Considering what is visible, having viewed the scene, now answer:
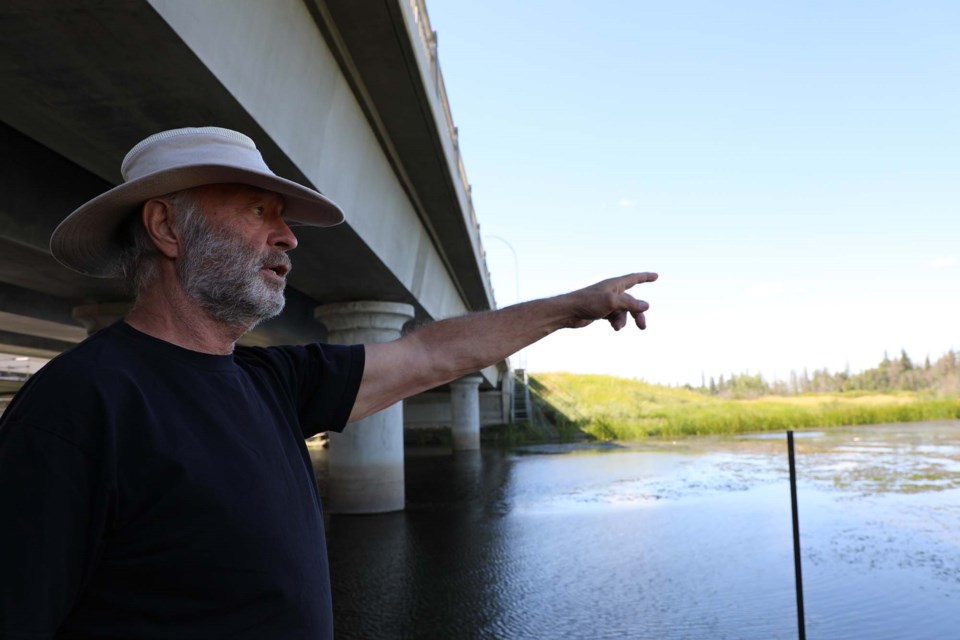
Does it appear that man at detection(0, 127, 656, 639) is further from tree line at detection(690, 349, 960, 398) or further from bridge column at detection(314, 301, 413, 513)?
tree line at detection(690, 349, 960, 398)

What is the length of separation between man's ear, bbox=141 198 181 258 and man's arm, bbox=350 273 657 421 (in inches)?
31.6

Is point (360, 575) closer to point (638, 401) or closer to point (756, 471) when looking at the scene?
point (756, 471)

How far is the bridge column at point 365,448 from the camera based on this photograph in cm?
1298

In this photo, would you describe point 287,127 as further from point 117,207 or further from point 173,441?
point 173,441

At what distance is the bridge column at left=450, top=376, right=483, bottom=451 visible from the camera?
34719mm

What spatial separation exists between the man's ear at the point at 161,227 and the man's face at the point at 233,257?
0.11ft

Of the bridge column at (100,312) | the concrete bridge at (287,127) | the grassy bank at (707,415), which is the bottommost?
the grassy bank at (707,415)

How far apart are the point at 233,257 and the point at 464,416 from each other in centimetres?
3329

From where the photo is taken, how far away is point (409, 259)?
12031mm

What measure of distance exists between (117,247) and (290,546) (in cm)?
102

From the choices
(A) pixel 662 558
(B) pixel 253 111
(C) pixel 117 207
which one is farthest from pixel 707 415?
(C) pixel 117 207

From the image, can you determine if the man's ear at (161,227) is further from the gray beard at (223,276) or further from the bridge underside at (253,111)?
the bridge underside at (253,111)

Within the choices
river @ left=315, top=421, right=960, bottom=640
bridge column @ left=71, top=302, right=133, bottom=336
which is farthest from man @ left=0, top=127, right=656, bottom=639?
bridge column @ left=71, top=302, right=133, bottom=336

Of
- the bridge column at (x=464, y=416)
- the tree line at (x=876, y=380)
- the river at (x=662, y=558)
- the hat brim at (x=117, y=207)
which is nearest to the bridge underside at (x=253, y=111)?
the hat brim at (x=117, y=207)
